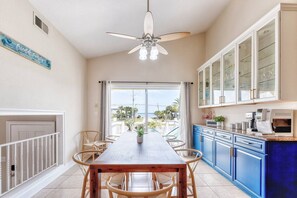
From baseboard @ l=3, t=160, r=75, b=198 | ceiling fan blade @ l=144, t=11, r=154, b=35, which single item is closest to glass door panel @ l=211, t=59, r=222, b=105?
ceiling fan blade @ l=144, t=11, r=154, b=35

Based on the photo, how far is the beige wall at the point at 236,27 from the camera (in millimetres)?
3286

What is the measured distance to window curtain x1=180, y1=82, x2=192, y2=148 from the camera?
5512mm

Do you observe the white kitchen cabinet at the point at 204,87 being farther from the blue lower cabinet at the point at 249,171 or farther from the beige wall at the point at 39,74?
the beige wall at the point at 39,74

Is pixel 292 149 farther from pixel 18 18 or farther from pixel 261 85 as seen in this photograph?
pixel 18 18

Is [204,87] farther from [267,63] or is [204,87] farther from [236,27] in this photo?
[267,63]

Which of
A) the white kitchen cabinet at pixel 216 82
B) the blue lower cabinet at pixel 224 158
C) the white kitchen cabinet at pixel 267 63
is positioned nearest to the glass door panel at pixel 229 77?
the white kitchen cabinet at pixel 216 82

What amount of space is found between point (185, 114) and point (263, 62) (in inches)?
113

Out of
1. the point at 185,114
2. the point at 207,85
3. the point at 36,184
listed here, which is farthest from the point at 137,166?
the point at 185,114

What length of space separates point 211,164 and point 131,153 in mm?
2586

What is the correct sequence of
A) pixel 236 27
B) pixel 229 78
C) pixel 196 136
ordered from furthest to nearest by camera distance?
1. pixel 196 136
2. pixel 236 27
3. pixel 229 78

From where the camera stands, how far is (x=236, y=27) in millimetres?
4238

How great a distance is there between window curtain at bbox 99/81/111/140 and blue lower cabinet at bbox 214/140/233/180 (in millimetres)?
2836

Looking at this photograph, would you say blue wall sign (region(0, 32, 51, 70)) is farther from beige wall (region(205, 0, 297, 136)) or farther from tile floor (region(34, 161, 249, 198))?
beige wall (region(205, 0, 297, 136))

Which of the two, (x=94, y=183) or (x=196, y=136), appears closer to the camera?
(x=94, y=183)
